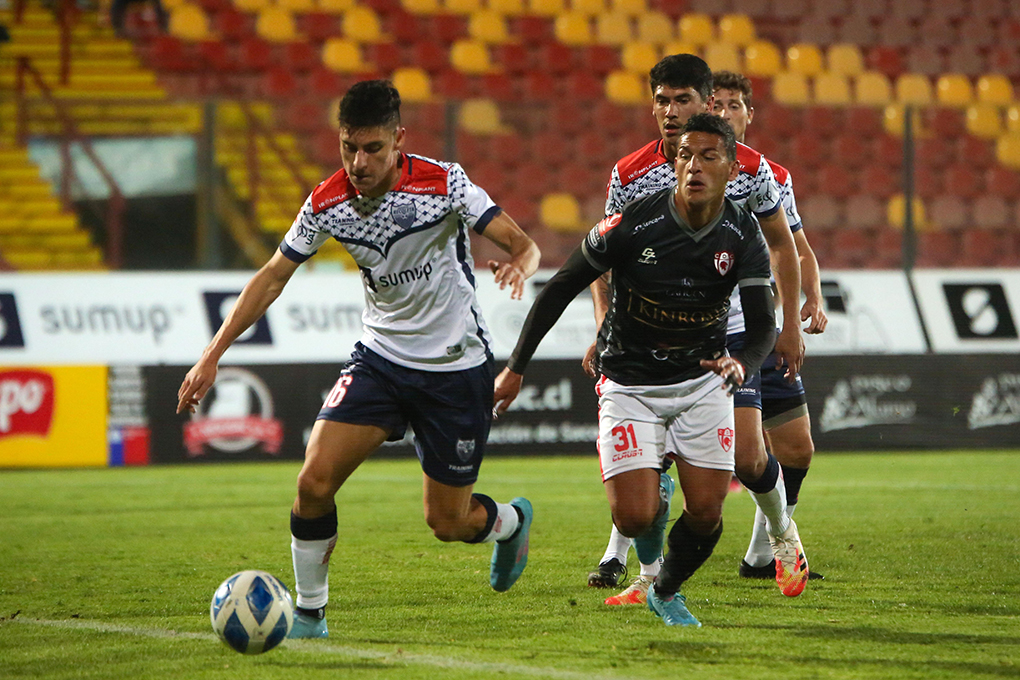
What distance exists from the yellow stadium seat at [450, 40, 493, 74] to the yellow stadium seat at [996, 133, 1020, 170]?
6.76 meters

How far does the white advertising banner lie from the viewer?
13.7m

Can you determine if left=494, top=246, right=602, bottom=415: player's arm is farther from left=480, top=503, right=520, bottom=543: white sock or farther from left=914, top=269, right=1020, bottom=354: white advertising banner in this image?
left=914, top=269, right=1020, bottom=354: white advertising banner

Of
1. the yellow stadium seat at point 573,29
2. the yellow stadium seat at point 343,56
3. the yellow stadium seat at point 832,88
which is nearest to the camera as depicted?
the yellow stadium seat at point 343,56

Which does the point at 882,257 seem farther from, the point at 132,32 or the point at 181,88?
the point at 132,32

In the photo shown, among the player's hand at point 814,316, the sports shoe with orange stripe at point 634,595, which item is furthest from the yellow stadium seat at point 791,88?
the sports shoe with orange stripe at point 634,595

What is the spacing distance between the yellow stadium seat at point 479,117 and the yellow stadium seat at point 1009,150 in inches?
235

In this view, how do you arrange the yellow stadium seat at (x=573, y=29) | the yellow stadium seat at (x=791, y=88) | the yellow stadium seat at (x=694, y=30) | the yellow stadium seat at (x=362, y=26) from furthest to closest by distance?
1. the yellow stadium seat at (x=694, y=30)
2. the yellow stadium seat at (x=791, y=88)
3. the yellow stadium seat at (x=573, y=29)
4. the yellow stadium seat at (x=362, y=26)

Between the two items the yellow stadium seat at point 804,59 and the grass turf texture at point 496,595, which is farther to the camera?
the yellow stadium seat at point 804,59

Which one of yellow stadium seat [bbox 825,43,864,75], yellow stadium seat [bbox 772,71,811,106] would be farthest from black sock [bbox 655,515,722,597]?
yellow stadium seat [bbox 825,43,864,75]

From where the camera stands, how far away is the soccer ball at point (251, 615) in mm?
4215

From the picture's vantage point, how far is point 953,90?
18328mm

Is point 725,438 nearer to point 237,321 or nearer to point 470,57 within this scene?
point 237,321

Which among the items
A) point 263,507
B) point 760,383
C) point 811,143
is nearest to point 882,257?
point 811,143

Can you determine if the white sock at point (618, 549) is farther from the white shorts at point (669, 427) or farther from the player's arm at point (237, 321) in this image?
the player's arm at point (237, 321)
